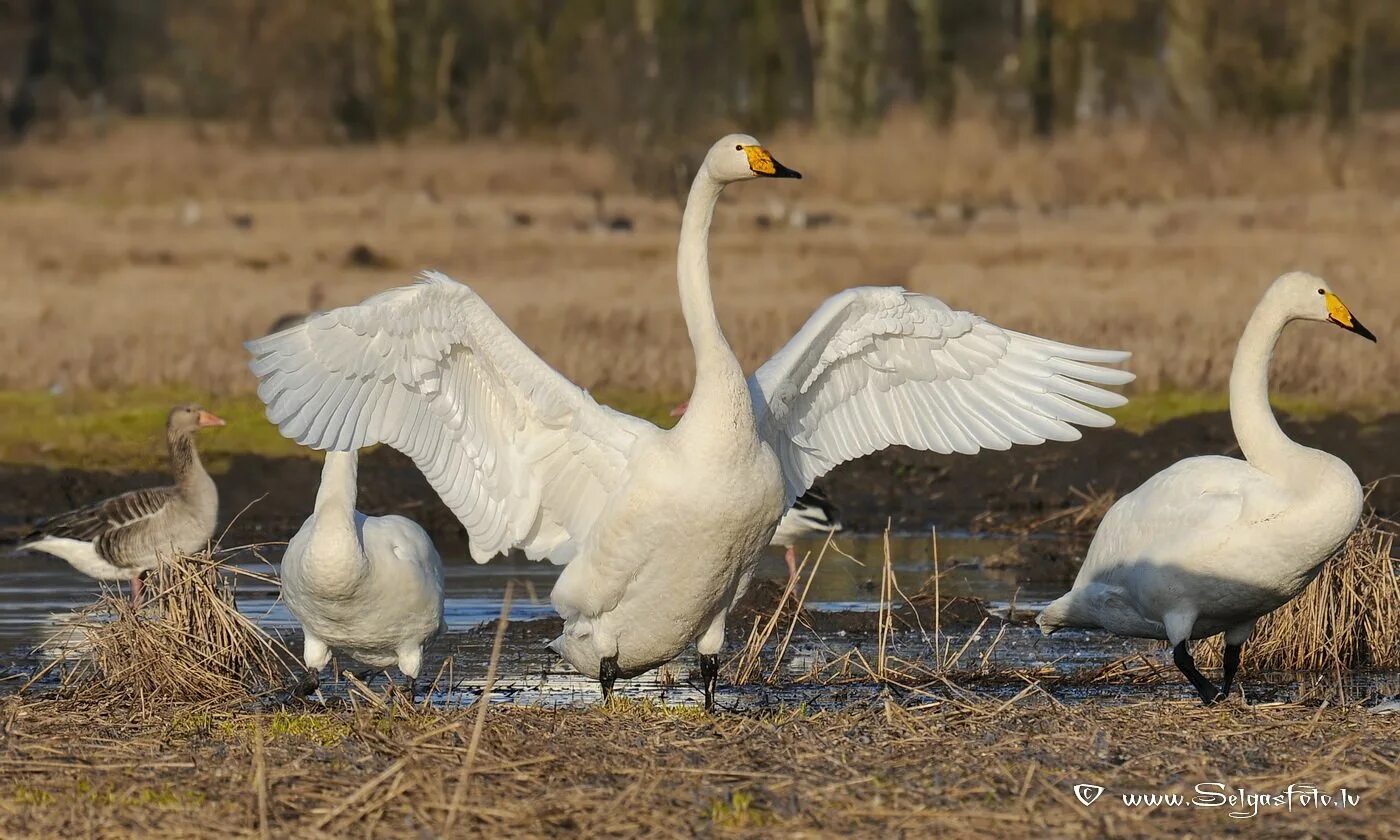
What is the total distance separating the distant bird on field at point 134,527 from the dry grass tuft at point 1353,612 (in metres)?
5.98

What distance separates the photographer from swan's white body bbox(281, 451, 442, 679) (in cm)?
826

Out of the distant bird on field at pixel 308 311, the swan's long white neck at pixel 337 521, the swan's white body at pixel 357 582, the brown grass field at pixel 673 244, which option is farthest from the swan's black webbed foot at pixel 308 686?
the distant bird on field at pixel 308 311

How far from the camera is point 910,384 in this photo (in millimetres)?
8445

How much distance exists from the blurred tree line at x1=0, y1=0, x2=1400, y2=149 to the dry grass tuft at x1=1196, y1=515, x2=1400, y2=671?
1890 cm

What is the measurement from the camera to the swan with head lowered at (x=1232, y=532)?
794 cm

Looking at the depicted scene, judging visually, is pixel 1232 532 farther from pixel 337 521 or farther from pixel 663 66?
pixel 663 66

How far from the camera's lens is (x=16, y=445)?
47.3 ft

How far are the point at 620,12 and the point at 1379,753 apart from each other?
97.0 ft

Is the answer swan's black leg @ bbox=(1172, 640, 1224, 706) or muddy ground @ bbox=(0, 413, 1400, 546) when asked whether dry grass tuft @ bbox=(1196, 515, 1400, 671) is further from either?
muddy ground @ bbox=(0, 413, 1400, 546)

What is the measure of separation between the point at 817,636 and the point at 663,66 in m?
19.9

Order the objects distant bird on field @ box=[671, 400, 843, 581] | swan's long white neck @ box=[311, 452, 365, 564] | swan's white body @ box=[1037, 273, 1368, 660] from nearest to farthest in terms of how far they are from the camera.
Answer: swan's white body @ box=[1037, 273, 1368, 660], swan's long white neck @ box=[311, 452, 365, 564], distant bird on field @ box=[671, 400, 843, 581]

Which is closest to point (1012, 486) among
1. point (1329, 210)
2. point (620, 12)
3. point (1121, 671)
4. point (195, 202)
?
point (1121, 671)

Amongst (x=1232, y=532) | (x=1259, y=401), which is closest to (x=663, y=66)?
(x=1259, y=401)

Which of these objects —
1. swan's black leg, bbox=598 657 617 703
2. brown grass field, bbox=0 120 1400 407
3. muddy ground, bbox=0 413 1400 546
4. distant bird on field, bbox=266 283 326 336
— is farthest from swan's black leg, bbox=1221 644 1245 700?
distant bird on field, bbox=266 283 326 336
